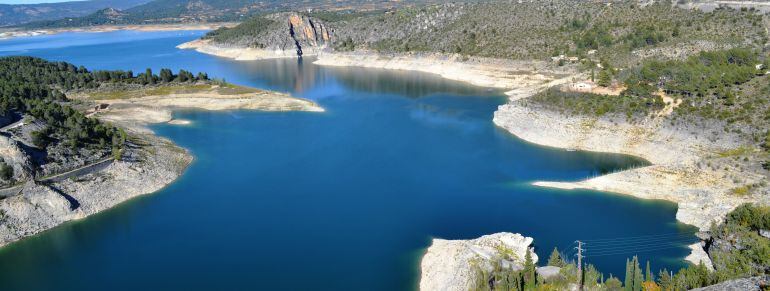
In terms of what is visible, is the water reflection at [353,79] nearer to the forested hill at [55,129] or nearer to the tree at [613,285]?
the forested hill at [55,129]

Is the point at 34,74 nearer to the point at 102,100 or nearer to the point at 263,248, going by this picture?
the point at 102,100

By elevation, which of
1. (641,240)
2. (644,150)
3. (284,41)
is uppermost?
(284,41)

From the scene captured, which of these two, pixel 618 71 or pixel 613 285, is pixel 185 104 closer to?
pixel 618 71

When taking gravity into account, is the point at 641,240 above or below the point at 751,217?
below

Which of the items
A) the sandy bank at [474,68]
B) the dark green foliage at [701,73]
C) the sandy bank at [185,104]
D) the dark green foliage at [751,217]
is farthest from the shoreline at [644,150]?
the sandy bank at [185,104]

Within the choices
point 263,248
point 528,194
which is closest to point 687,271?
point 528,194

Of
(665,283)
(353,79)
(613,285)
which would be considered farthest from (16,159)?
(353,79)

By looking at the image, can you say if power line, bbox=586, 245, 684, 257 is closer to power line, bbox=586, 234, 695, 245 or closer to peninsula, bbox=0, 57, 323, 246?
Result: power line, bbox=586, 234, 695, 245
